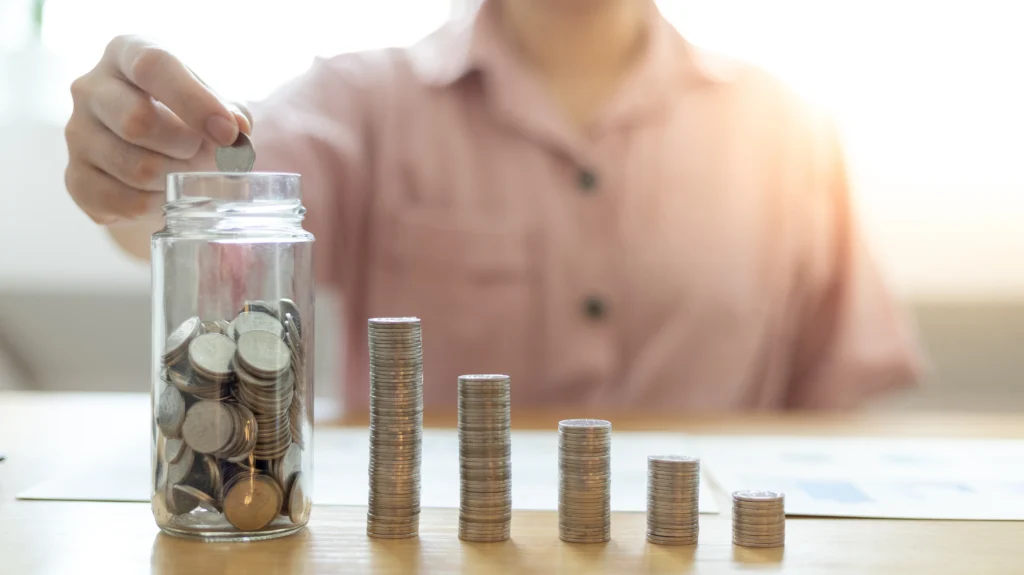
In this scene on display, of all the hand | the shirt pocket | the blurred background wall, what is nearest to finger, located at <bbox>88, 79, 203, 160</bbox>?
the hand

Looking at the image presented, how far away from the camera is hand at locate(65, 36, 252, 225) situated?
2.19 ft

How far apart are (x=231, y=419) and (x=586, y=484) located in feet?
0.69

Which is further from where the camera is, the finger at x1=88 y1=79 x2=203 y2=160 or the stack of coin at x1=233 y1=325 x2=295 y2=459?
the finger at x1=88 y1=79 x2=203 y2=160

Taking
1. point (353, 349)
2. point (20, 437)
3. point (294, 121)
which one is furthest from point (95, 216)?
point (353, 349)

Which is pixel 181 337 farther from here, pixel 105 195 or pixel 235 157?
pixel 105 195

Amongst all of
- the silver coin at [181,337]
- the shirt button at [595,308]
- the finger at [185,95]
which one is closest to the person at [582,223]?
the shirt button at [595,308]

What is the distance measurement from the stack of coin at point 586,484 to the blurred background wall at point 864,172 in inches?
59.2

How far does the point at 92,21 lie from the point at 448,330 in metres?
1.13

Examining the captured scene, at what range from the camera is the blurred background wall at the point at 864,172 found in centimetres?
211

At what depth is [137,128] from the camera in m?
0.72

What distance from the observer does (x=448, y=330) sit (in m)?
1.45

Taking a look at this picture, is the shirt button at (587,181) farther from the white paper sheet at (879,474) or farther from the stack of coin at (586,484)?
the stack of coin at (586,484)

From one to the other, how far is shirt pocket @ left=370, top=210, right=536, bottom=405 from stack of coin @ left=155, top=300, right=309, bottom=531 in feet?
2.72

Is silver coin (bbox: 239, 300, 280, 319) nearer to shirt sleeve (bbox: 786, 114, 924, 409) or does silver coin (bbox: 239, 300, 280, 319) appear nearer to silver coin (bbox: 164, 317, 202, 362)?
silver coin (bbox: 164, 317, 202, 362)
